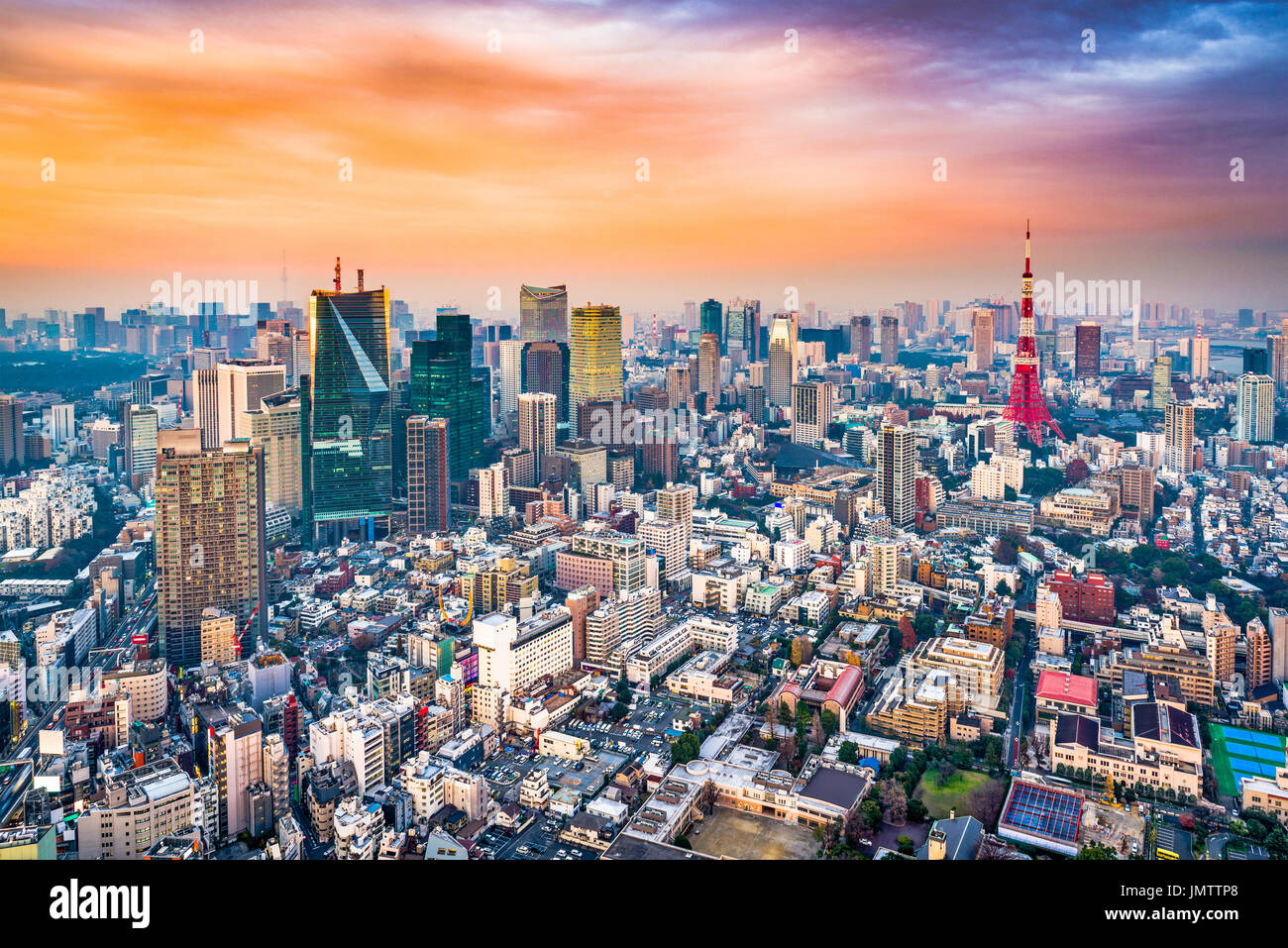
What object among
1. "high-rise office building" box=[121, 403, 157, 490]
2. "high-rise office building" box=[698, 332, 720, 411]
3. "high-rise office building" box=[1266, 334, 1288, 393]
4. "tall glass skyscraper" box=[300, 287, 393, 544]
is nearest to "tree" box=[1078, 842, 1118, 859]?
"high-rise office building" box=[1266, 334, 1288, 393]

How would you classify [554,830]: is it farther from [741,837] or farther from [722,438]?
[722,438]

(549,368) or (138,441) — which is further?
(549,368)

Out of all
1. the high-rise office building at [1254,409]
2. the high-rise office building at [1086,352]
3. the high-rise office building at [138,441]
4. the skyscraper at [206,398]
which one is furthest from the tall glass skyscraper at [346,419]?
the high-rise office building at [1254,409]

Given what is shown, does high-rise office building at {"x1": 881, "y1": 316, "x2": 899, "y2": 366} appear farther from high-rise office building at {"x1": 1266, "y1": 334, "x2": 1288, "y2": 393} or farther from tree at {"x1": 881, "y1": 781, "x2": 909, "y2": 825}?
tree at {"x1": 881, "y1": 781, "x2": 909, "y2": 825}

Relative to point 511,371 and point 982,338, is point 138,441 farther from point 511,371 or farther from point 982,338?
point 982,338

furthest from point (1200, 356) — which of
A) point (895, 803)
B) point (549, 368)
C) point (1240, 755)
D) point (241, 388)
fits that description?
point (241, 388)

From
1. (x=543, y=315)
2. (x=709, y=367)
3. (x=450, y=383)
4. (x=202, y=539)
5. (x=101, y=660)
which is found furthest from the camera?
(x=709, y=367)
